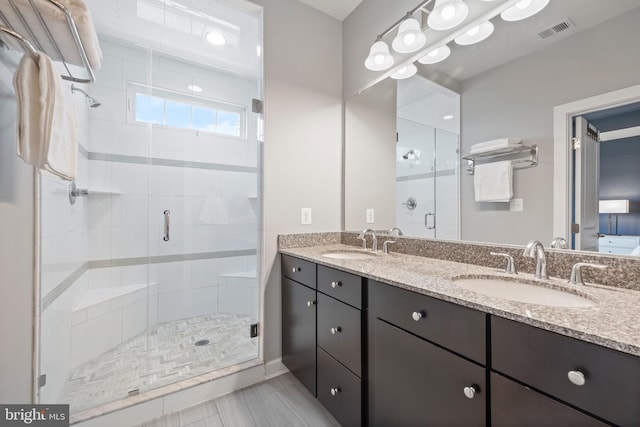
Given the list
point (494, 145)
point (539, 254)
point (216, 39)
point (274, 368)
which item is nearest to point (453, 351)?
point (539, 254)

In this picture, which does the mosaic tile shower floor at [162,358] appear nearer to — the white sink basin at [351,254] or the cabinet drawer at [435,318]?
the white sink basin at [351,254]

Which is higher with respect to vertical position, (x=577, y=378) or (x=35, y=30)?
(x=35, y=30)

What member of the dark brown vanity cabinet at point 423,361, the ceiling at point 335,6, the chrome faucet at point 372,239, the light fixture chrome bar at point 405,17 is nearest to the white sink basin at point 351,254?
the chrome faucet at point 372,239

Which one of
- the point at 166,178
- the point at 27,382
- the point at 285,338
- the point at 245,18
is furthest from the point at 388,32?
the point at 27,382

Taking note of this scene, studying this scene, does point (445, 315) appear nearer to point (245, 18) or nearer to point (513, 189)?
point (513, 189)

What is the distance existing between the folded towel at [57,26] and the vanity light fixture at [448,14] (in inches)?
60.0

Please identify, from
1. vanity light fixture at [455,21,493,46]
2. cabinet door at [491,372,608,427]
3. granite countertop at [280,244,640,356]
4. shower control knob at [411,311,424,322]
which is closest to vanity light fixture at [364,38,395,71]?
vanity light fixture at [455,21,493,46]

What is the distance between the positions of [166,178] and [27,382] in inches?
52.6

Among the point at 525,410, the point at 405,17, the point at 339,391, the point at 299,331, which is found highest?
the point at 405,17

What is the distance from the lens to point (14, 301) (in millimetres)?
1062

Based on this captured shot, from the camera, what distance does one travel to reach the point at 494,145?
4.26 feet

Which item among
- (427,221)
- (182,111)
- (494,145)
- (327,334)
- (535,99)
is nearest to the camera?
(535,99)

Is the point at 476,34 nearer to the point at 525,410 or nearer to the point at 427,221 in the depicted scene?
the point at 427,221

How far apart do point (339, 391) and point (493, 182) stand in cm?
128
